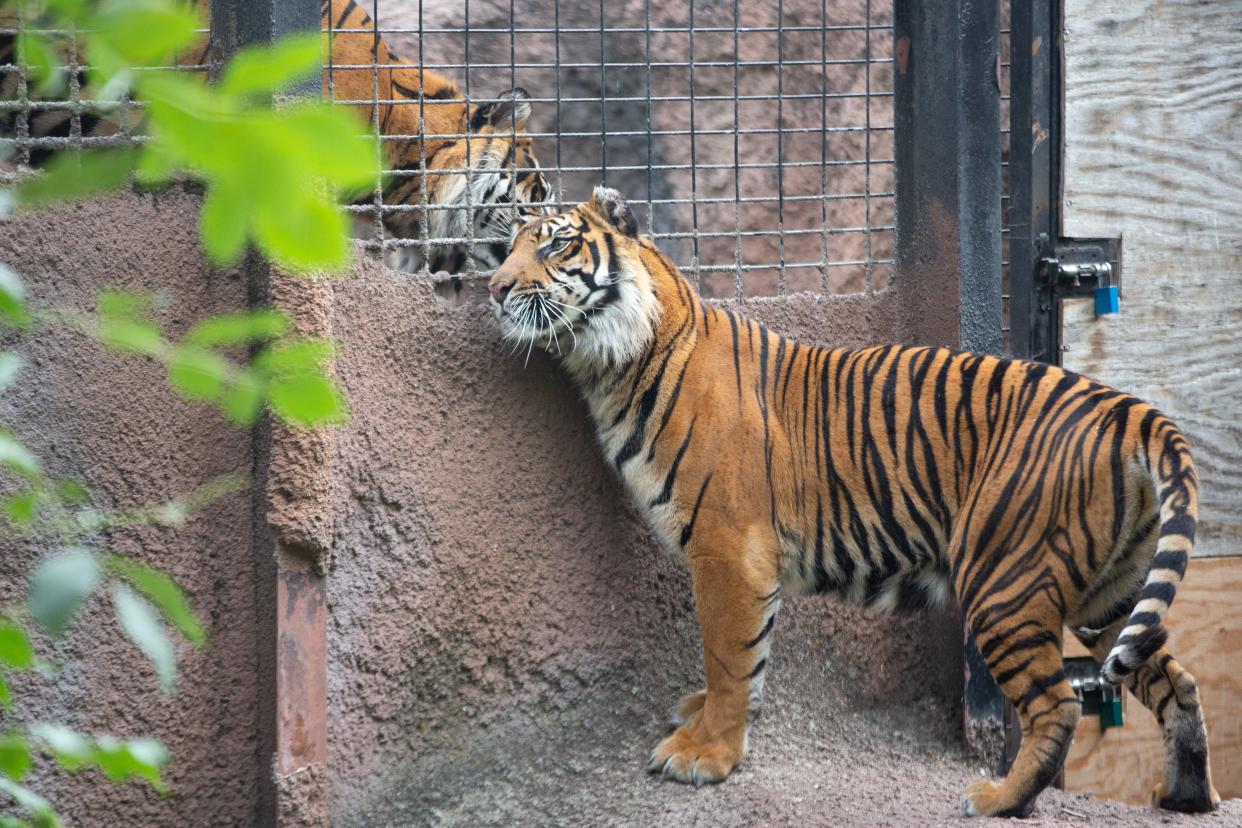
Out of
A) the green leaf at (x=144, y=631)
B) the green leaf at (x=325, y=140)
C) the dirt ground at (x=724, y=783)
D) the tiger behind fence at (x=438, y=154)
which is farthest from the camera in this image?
the tiger behind fence at (x=438, y=154)

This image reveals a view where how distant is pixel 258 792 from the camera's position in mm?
3660

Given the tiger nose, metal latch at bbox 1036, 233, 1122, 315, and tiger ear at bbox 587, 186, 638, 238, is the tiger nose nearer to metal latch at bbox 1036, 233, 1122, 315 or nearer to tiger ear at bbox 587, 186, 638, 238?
tiger ear at bbox 587, 186, 638, 238

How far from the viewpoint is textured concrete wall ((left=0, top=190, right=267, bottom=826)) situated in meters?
3.50

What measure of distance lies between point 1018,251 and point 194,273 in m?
2.72

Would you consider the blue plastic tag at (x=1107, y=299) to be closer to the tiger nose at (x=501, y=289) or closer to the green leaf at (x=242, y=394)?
the tiger nose at (x=501, y=289)

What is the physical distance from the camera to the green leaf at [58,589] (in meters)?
0.66

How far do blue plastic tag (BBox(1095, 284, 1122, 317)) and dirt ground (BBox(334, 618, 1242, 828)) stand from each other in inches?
62.9

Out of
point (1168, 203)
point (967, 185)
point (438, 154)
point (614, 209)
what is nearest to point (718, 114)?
point (438, 154)

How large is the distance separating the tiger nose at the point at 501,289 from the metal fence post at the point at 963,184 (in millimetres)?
1474

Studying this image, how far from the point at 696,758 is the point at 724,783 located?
4.1 inches

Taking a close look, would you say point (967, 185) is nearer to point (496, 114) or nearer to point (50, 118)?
point (496, 114)

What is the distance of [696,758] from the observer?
3848 mm

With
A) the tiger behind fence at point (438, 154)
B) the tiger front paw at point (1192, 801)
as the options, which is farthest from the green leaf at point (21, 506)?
the tiger behind fence at point (438, 154)

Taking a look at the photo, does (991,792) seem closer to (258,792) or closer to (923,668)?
(923,668)
